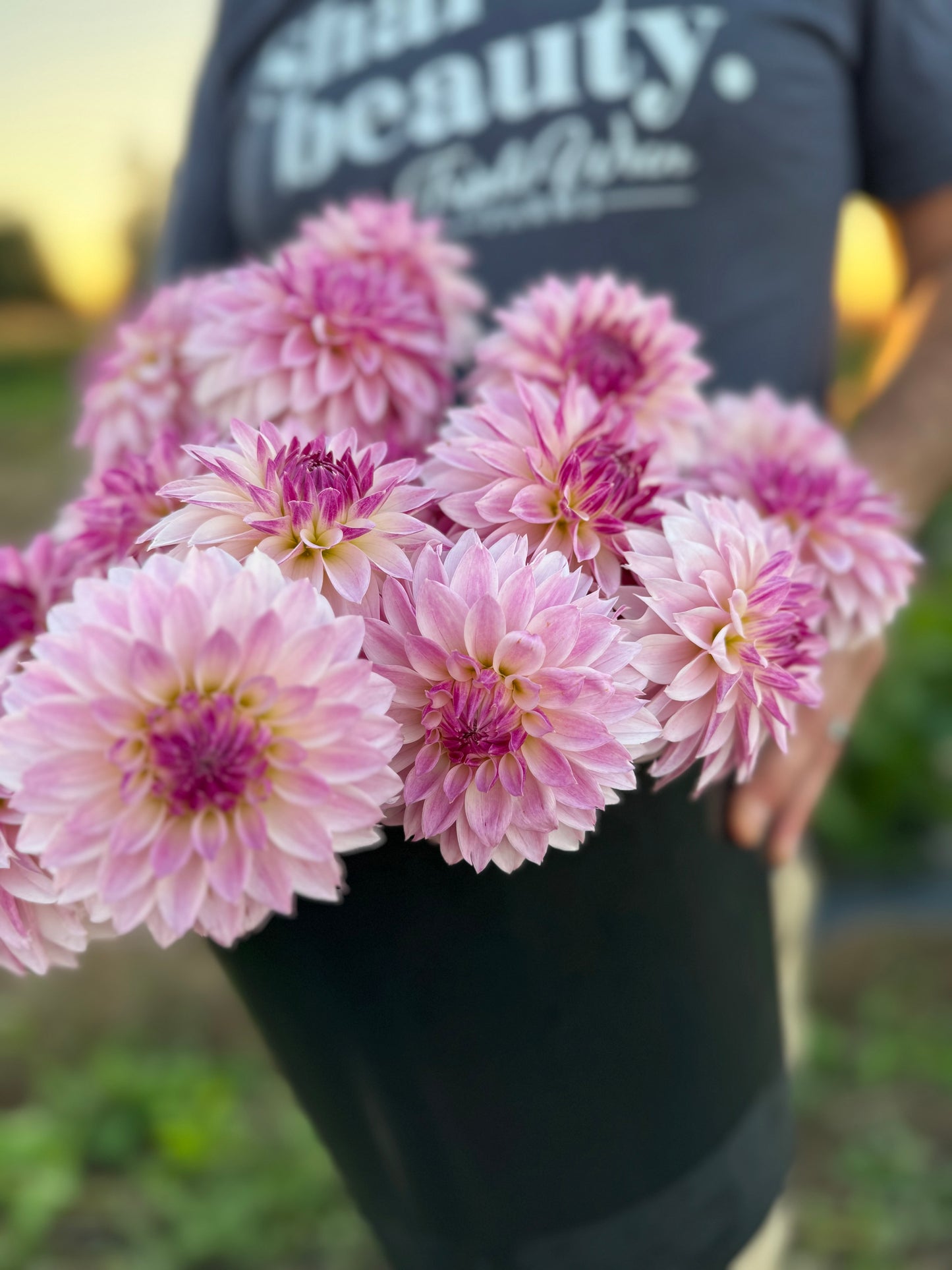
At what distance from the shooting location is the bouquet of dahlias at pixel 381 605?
1.05 ft

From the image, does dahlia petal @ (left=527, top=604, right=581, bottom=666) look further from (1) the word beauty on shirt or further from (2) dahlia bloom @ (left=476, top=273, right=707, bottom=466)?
(1) the word beauty on shirt

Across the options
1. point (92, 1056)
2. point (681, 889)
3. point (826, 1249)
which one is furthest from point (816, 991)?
point (681, 889)

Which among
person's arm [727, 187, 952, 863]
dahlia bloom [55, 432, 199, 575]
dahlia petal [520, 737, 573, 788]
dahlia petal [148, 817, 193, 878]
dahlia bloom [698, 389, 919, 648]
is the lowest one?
person's arm [727, 187, 952, 863]

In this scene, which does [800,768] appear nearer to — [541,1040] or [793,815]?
[793,815]

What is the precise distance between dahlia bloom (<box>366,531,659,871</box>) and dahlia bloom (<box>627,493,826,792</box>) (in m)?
0.03

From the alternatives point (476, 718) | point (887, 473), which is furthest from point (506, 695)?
point (887, 473)

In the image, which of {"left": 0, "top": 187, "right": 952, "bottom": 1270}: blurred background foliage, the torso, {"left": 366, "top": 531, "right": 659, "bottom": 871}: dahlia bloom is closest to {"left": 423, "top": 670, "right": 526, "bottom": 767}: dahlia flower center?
{"left": 366, "top": 531, "right": 659, "bottom": 871}: dahlia bloom

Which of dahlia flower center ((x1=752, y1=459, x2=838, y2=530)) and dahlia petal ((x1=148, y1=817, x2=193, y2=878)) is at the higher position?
dahlia petal ((x1=148, y1=817, x2=193, y2=878))

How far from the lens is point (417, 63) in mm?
947

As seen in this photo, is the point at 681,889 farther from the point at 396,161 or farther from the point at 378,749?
the point at 396,161

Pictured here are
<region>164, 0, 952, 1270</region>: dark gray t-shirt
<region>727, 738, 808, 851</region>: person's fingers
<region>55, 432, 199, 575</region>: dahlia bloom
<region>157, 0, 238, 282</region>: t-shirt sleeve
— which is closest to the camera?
<region>55, 432, 199, 575</region>: dahlia bloom

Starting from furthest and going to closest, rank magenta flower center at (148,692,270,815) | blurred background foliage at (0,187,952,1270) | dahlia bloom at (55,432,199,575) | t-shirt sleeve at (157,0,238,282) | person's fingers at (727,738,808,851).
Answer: blurred background foliage at (0,187,952,1270) < t-shirt sleeve at (157,0,238,282) < person's fingers at (727,738,808,851) < dahlia bloom at (55,432,199,575) < magenta flower center at (148,692,270,815)

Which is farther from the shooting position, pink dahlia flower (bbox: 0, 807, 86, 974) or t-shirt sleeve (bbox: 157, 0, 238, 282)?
t-shirt sleeve (bbox: 157, 0, 238, 282)

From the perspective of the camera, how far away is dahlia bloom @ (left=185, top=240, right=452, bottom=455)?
488 millimetres
